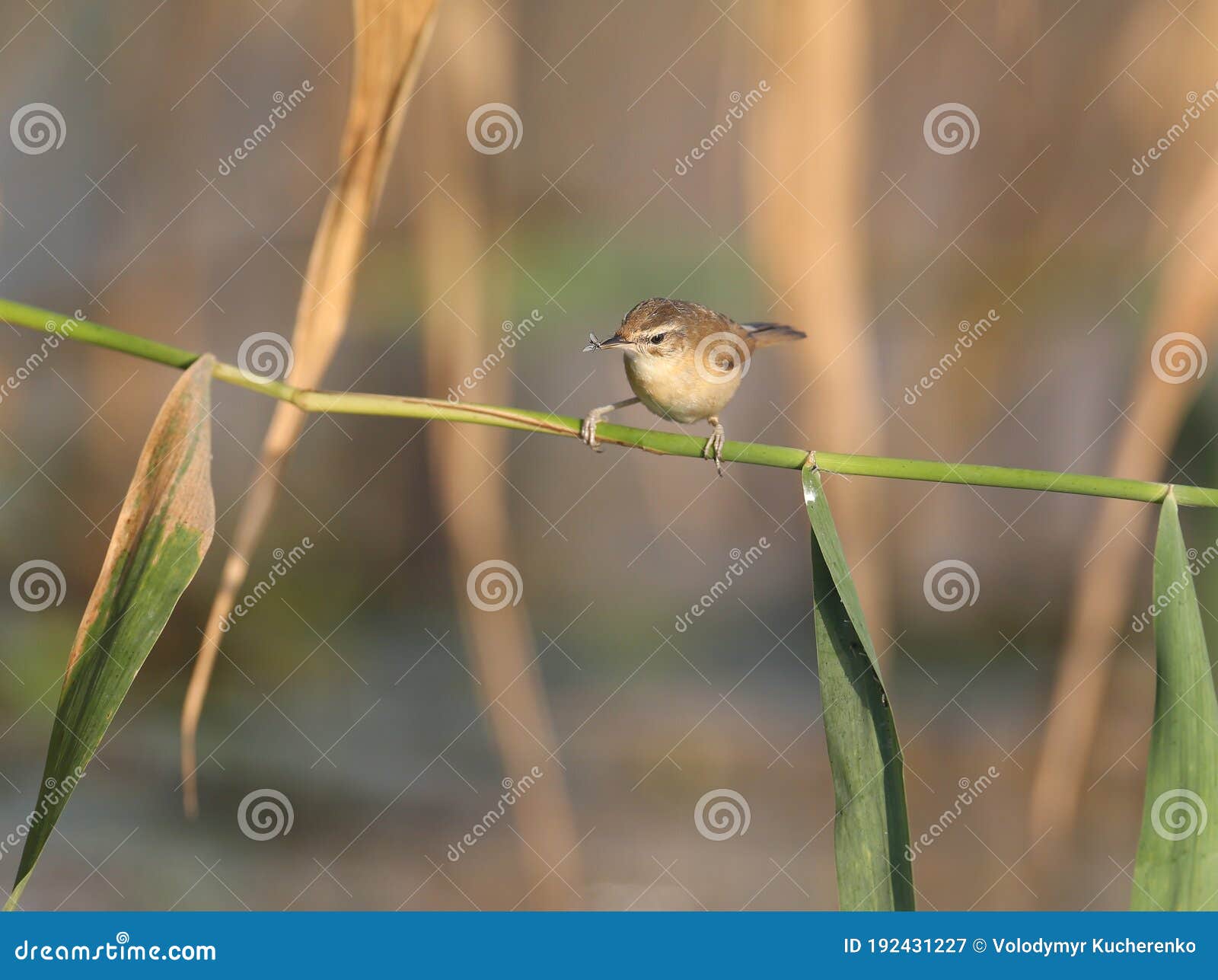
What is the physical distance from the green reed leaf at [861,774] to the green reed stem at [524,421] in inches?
4.1

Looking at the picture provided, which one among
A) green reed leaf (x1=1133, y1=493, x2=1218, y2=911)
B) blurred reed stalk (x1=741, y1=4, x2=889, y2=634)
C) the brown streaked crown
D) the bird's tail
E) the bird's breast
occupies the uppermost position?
blurred reed stalk (x1=741, y1=4, x2=889, y2=634)

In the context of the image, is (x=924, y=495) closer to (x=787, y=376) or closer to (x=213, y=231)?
(x=787, y=376)

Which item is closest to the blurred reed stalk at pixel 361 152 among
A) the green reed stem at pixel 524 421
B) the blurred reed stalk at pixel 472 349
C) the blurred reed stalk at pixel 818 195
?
the green reed stem at pixel 524 421

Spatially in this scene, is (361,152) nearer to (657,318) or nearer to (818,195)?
(657,318)

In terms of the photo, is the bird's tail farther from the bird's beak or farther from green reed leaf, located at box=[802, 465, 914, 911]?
green reed leaf, located at box=[802, 465, 914, 911]

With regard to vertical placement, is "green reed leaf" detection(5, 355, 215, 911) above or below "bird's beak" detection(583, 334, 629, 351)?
below

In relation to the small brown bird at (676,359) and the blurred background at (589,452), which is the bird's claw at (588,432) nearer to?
the small brown bird at (676,359)

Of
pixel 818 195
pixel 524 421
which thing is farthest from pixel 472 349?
pixel 524 421

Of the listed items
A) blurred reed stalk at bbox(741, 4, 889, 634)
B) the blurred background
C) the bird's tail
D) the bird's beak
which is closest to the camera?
the bird's beak

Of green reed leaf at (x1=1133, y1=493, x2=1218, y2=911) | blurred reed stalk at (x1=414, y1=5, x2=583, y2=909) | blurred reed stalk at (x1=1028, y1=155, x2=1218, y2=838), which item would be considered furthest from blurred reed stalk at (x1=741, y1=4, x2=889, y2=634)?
green reed leaf at (x1=1133, y1=493, x2=1218, y2=911)

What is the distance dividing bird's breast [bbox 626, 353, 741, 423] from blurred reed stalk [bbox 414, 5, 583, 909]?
661 millimetres

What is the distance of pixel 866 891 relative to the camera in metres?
0.90

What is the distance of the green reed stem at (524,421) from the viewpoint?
894 millimetres

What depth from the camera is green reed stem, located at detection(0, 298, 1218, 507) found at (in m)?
0.89
